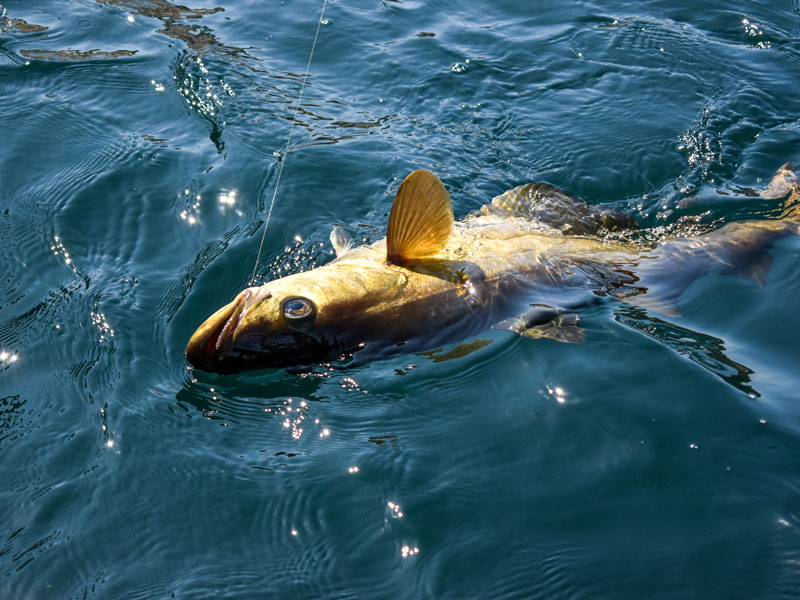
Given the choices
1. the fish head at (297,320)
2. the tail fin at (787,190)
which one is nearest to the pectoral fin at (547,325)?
the fish head at (297,320)

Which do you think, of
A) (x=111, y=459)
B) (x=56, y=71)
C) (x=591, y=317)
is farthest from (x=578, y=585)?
(x=56, y=71)

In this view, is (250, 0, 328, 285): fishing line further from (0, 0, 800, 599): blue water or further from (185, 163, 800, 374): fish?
(185, 163, 800, 374): fish

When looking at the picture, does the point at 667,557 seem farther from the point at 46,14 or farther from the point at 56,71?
the point at 46,14

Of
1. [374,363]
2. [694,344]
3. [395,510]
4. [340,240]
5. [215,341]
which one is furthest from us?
[340,240]

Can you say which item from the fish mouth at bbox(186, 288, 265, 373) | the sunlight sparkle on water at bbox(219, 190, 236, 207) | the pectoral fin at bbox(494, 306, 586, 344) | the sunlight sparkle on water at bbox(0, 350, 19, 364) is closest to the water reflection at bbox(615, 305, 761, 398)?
the pectoral fin at bbox(494, 306, 586, 344)

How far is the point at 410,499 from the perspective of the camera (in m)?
3.59

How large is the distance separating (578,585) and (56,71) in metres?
7.29

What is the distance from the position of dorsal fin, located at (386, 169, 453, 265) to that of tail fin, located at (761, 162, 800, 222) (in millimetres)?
2966

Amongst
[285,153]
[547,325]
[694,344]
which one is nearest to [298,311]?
[547,325]

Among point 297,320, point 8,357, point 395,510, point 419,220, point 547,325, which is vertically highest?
point 419,220

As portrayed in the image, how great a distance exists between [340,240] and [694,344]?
8.30 feet

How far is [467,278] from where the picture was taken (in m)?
4.61

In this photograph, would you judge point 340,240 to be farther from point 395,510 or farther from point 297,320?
point 395,510

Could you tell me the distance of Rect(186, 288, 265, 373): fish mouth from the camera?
3.74m
